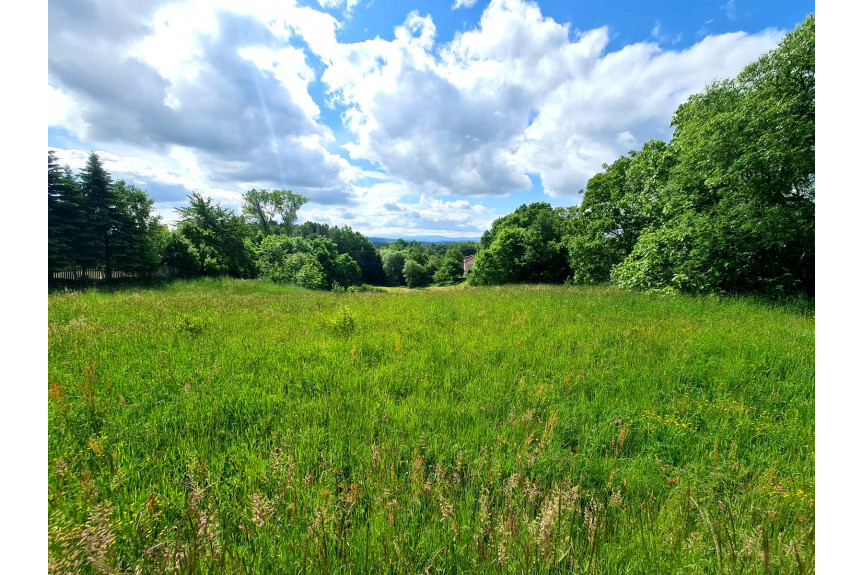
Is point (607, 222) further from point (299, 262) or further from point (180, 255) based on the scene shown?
point (180, 255)

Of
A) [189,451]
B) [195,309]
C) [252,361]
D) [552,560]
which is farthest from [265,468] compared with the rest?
[195,309]

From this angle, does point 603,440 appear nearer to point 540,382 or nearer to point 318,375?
point 540,382

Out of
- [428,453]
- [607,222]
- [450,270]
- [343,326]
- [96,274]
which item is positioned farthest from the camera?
→ [450,270]

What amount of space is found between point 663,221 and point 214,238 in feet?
122

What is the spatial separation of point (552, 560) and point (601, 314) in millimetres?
8081

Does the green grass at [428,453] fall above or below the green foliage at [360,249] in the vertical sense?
below

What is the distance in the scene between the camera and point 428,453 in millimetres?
2707

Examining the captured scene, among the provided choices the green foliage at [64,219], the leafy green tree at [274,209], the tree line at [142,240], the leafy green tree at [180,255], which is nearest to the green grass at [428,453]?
the tree line at [142,240]

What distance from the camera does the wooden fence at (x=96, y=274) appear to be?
1997 centimetres

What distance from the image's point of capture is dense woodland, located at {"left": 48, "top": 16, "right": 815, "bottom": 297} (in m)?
10.6

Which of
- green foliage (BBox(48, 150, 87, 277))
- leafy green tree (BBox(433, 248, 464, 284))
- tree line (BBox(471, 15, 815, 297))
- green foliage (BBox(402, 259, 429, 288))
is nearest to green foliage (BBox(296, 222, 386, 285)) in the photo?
green foliage (BBox(402, 259, 429, 288))

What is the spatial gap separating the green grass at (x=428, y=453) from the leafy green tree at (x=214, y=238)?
2566cm

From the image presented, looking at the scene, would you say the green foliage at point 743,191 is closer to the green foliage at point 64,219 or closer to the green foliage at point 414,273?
the green foliage at point 64,219

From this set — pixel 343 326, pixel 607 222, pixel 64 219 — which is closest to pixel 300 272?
pixel 64 219
